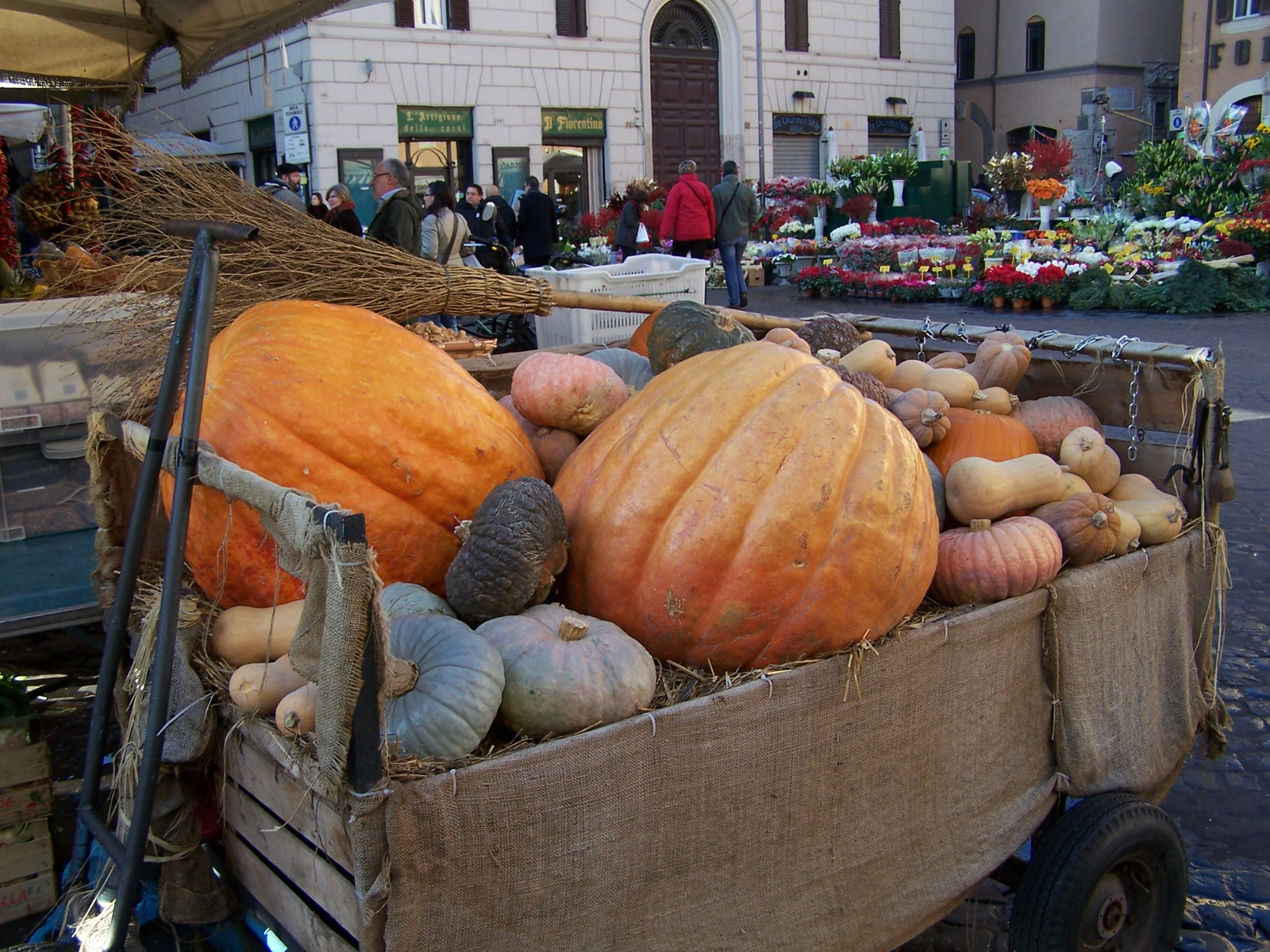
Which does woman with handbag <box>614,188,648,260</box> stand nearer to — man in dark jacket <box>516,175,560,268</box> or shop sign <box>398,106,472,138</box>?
man in dark jacket <box>516,175,560,268</box>

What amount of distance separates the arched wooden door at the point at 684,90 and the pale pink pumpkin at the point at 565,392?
2324cm

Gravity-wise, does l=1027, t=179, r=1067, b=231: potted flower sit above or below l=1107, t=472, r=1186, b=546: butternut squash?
above

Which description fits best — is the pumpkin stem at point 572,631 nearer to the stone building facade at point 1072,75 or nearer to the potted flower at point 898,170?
the potted flower at point 898,170

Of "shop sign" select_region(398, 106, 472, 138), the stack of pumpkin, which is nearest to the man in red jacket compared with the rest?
"shop sign" select_region(398, 106, 472, 138)

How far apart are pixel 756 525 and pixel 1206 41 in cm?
3488

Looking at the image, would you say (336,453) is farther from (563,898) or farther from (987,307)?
(987,307)

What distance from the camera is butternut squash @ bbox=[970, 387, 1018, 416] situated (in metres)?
2.98

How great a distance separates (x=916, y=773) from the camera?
2.06 m

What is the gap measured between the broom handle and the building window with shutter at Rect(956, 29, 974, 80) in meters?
36.9

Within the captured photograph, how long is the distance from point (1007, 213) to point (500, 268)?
14141 mm

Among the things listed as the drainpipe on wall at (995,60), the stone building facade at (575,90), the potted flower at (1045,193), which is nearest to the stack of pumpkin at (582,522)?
the stone building facade at (575,90)

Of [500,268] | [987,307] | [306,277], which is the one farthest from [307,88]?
[306,277]

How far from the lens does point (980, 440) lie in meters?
2.81

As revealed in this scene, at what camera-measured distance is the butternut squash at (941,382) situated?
117 inches
